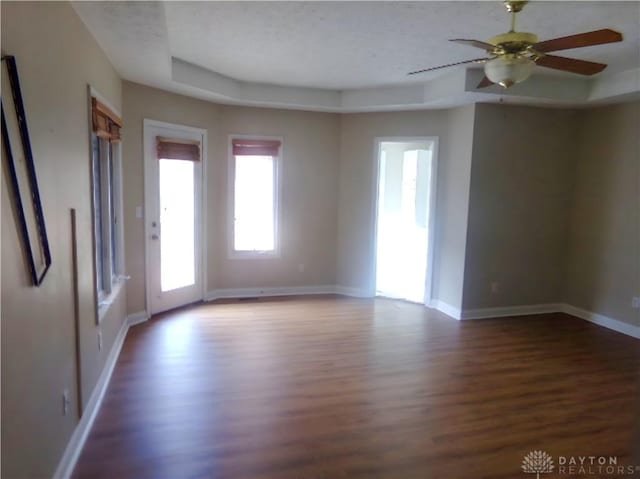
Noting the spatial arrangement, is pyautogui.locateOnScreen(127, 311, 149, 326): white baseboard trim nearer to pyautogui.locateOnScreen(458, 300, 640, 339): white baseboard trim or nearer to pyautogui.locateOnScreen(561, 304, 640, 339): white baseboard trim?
pyautogui.locateOnScreen(458, 300, 640, 339): white baseboard trim

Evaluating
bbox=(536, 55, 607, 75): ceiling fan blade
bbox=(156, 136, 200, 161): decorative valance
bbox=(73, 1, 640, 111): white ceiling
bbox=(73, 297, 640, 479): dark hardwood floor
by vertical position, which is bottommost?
bbox=(73, 297, 640, 479): dark hardwood floor

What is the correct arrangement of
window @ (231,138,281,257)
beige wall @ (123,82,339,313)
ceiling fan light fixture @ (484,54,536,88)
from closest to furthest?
ceiling fan light fixture @ (484,54,536,88) < beige wall @ (123,82,339,313) < window @ (231,138,281,257)

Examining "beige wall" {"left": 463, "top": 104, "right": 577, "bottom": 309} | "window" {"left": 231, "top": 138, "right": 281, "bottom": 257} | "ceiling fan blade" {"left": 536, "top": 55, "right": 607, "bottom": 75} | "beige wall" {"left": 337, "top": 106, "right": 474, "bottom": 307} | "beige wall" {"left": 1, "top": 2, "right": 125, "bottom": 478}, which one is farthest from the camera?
"window" {"left": 231, "top": 138, "right": 281, "bottom": 257}

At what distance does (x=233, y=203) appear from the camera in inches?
219

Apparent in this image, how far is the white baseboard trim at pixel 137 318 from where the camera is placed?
4.49 metres

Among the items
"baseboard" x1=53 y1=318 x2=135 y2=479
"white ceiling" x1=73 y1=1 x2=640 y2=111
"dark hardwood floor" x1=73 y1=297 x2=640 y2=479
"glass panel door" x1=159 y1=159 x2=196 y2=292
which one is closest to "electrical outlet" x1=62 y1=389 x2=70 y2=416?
"baseboard" x1=53 y1=318 x2=135 y2=479

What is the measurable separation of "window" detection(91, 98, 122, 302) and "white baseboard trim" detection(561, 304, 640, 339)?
5119 mm

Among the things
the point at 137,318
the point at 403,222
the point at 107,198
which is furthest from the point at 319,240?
the point at 107,198

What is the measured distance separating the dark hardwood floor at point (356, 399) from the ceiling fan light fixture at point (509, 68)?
6.29ft

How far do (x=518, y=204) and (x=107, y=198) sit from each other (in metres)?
4.31

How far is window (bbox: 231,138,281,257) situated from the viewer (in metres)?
5.54

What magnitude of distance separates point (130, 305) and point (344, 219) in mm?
2840

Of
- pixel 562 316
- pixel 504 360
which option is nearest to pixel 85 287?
pixel 504 360

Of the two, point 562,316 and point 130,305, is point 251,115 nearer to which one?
point 130,305
